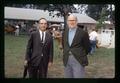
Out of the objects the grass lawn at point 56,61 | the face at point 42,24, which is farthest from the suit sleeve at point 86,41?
the face at point 42,24

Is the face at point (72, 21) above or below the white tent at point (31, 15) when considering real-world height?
below

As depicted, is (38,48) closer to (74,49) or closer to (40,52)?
(40,52)

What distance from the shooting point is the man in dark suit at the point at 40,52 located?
5969mm

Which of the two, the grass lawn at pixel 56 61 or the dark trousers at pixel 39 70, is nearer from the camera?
the grass lawn at pixel 56 61

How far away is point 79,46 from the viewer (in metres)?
6.01

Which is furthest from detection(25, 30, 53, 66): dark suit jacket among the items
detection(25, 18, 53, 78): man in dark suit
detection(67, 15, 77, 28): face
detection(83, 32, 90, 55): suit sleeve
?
detection(83, 32, 90, 55): suit sleeve

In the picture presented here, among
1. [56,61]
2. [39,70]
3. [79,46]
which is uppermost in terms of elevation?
[79,46]

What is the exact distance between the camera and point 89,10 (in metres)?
5.93

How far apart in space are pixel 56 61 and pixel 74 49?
417mm

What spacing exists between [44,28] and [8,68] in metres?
1.01

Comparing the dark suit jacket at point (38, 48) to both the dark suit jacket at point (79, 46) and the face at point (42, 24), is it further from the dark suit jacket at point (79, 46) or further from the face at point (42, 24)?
the dark suit jacket at point (79, 46)

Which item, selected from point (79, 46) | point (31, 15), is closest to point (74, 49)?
point (79, 46)

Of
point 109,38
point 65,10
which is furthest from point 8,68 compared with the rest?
point 109,38

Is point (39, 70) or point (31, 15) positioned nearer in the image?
point (31, 15)
